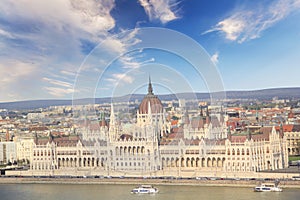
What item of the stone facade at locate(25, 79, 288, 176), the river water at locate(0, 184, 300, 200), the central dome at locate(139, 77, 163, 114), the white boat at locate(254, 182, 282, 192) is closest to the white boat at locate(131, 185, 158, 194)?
the river water at locate(0, 184, 300, 200)

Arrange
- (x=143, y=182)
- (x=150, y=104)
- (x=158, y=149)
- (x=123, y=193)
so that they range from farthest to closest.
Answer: (x=150, y=104)
(x=158, y=149)
(x=143, y=182)
(x=123, y=193)

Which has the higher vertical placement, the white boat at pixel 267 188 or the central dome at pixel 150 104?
the central dome at pixel 150 104

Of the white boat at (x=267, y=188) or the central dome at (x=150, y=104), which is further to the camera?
the central dome at (x=150, y=104)

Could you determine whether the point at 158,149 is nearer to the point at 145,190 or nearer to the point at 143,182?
the point at 143,182

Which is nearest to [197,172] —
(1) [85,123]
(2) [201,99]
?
(1) [85,123]

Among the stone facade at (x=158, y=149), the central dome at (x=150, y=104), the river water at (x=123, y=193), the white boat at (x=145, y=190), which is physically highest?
the central dome at (x=150, y=104)

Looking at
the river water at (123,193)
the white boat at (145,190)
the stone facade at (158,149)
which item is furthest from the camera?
the stone facade at (158,149)

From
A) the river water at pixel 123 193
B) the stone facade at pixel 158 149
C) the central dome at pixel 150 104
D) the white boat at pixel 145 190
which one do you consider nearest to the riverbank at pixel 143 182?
the river water at pixel 123 193

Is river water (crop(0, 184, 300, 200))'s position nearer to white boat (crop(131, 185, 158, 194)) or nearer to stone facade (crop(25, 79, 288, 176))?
white boat (crop(131, 185, 158, 194))

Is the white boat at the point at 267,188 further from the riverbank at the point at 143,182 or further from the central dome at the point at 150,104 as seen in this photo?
the central dome at the point at 150,104

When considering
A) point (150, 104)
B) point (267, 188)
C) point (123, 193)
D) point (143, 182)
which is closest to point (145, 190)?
point (123, 193)
